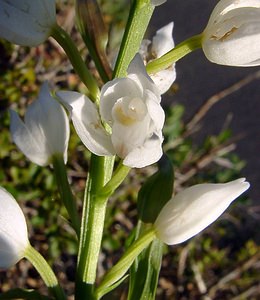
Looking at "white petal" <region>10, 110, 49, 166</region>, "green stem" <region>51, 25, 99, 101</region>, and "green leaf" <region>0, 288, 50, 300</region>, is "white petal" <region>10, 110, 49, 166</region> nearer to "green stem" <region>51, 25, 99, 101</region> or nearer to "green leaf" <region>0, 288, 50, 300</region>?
"green stem" <region>51, 25, 99, 101</region>

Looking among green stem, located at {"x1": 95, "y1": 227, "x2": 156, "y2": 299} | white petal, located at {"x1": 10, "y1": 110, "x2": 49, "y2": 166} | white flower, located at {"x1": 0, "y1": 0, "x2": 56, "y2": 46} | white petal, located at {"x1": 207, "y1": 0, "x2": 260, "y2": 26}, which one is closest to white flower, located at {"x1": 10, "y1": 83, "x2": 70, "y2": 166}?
white petal, located at {"x1": 10, "y1": 110, "x2": 49, "y2": 166}

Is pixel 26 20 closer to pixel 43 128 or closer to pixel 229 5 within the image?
pixel 43 128

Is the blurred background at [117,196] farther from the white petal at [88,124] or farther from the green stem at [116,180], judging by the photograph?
the white petal at [88,124]

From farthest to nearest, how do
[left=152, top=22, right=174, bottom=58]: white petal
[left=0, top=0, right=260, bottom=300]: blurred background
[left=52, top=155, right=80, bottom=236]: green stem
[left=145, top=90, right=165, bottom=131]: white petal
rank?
[left=0, top=0, right=260, bottom=300]: blurred background → [left=152, top=22, right=174, bottom=58]: white petal → [left=52, top=155, right=80, bottom=236]: green stem → [left=145, top=90, right=165, bottom=131]: white petal

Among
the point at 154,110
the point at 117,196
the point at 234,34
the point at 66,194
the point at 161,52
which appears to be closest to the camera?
the point at 154,110

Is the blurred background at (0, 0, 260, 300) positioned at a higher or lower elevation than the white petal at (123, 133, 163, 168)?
lower

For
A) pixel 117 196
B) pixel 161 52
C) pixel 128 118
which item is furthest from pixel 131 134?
pixel 117 196

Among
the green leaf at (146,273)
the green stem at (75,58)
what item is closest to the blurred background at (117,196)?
the green leaf at (146,273)
